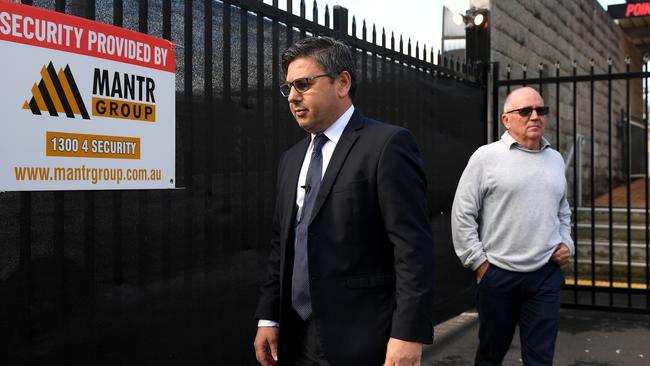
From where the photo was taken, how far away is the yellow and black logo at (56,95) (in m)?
2.66

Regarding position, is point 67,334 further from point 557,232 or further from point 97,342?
point 557,232

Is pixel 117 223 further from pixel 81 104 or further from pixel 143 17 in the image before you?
pixel 143 17

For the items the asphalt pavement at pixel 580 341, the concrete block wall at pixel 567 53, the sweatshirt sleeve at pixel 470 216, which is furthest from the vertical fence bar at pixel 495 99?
the sweatshirt sleeve at pixel 470 216

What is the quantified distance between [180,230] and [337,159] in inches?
53.9

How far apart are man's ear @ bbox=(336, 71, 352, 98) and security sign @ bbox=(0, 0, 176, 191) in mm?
1163

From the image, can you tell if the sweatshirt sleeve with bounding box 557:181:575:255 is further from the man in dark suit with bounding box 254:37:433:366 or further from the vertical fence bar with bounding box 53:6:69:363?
the vertical fence bar with bounding box 53:6:69:363

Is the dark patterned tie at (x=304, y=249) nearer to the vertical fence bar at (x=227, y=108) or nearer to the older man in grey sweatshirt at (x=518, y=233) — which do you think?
the vertical fence bar at (x=227, y=108)

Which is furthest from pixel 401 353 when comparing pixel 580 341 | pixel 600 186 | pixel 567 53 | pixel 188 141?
pixel 600 186

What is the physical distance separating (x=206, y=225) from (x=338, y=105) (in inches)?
56.7

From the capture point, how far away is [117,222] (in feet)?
9.88

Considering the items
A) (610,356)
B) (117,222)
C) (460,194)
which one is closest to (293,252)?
(117,222)

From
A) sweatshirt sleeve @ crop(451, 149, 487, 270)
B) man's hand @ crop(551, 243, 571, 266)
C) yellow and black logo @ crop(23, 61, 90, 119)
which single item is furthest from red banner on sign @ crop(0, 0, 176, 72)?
man's hand @ crop(551, 243, 571, 266)

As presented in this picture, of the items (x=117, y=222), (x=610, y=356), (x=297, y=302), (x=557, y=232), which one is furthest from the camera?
(x=610, y=356)

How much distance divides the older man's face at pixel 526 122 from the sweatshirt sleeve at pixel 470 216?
0.26 m
